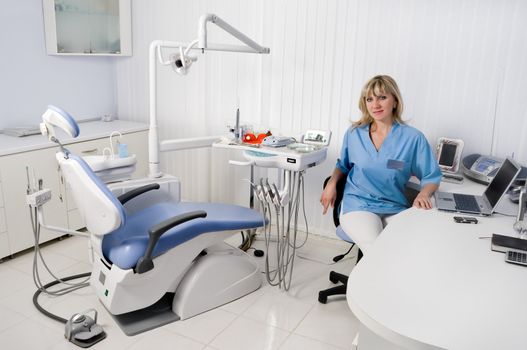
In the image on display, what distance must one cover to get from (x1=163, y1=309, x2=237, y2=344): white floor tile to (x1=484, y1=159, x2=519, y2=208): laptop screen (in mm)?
1375

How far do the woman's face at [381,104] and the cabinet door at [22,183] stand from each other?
2.04 m

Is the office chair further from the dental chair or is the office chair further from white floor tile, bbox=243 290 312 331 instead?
the dental chair

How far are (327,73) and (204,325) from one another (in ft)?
5.95

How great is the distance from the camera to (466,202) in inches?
86.4

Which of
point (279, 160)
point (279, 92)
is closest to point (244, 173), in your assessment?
point (279, 92)

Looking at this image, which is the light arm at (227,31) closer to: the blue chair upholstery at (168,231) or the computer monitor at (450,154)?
the blue chair upholstery at (168,231)

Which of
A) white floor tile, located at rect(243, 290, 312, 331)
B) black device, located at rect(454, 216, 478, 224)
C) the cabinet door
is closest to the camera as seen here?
black device, located at rect(454, 216, 478, 224)

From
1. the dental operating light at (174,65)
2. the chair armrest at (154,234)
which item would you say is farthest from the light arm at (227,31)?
the chair armrest at (154,234)

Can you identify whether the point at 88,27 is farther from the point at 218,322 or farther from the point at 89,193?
the point at 218,322

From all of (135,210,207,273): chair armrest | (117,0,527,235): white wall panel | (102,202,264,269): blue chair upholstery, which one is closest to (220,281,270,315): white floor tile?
(102,202,264,269): blue chair upholstery

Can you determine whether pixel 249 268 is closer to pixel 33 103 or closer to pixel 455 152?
pixel 455 152

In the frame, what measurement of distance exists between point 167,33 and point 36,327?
2.38 meters

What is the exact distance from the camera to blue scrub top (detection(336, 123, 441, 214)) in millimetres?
2436

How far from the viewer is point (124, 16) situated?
3828 mm
